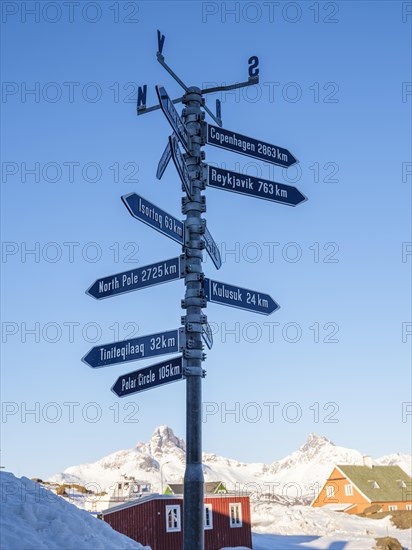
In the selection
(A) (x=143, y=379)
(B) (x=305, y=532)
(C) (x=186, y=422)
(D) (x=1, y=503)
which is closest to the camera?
(C) (x=186, y=422)

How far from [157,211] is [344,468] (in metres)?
67.8

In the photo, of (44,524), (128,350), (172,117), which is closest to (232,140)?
(172,117)

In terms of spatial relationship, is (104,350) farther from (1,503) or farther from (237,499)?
(237,499)

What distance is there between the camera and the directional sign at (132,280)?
7.64m

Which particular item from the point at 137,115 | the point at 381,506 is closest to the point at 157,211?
the point at 137,115

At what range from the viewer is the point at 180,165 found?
7.24 metres

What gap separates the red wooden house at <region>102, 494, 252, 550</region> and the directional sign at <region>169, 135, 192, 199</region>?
2339 centimetres

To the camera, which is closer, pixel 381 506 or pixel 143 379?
pixel 143 379

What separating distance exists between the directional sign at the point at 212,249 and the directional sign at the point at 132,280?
1.60 ft

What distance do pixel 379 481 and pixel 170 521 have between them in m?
46.4

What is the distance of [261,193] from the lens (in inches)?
333

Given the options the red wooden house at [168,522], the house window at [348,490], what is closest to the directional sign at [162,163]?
→ the red wooden house at [168,522]

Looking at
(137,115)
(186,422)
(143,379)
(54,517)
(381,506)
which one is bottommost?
(381,506)

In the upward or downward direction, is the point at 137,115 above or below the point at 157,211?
above
